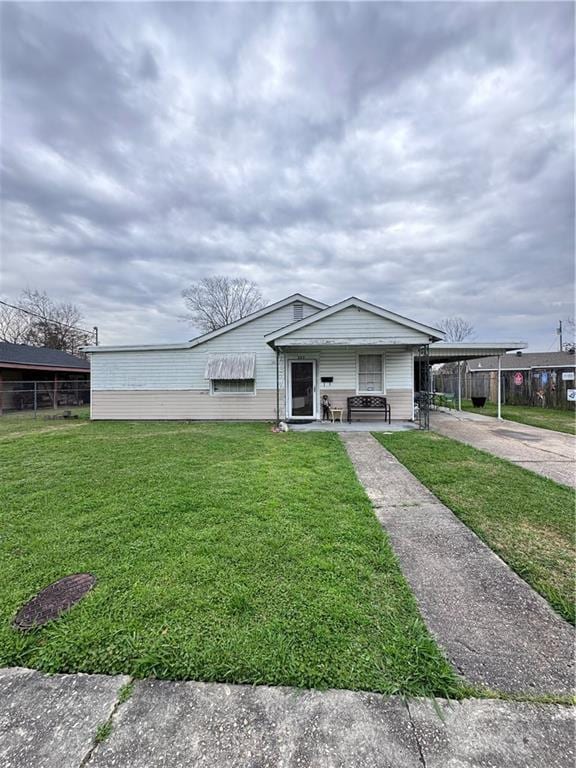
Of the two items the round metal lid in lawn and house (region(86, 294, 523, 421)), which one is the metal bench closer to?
house (region(86, 294, 523, 421))

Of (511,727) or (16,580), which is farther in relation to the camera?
(16,580)

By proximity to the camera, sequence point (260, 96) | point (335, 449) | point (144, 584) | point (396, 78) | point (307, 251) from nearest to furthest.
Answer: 1. point (144, 584)
2. point (335, 449)
3. point (396, 78)
4. point (260, 96)
5. point (307, 251)

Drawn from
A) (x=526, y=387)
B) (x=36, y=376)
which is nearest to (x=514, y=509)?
(x=526, y=387)

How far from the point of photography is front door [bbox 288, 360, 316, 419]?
11.4 meters

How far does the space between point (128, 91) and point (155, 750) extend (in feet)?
40.4

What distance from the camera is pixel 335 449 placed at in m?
7.05

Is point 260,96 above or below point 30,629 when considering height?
above

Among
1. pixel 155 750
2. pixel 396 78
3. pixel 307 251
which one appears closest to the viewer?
pixel 155 750

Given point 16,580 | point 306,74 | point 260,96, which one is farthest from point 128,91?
point 16,580

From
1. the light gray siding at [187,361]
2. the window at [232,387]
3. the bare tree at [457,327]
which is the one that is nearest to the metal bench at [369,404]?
the light gray siding at [187,361]

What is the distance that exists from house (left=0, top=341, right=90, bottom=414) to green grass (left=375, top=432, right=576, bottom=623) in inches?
724

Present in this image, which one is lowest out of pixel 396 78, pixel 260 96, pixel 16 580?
pixel 16 580

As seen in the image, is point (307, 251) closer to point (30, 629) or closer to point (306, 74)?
point (306, 74)

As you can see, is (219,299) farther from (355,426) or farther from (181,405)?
(355,426)
